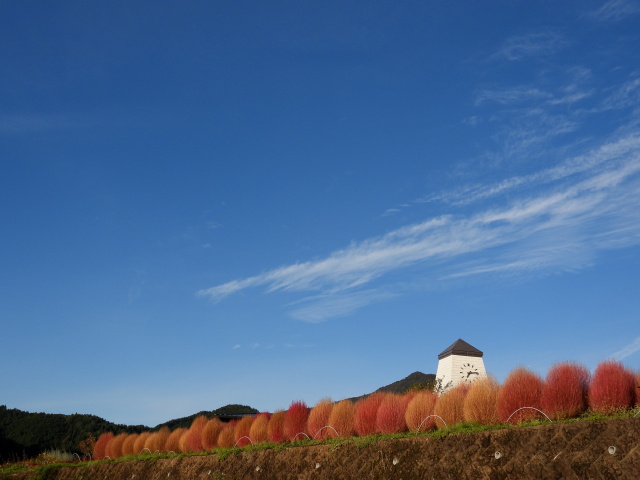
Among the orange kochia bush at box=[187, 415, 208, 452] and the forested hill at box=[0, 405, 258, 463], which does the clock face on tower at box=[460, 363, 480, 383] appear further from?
the forested hill at box=[0, 405, 258, 463]

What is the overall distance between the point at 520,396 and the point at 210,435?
1228 cm

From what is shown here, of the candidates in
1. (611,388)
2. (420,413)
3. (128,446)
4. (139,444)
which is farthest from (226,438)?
(611,388)

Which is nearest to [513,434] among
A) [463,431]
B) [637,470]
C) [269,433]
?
[463,431]

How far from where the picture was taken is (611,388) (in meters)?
10.8

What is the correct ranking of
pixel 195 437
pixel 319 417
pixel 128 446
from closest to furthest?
pixel 319 417 → pixel 195 437 → pixel 128 446

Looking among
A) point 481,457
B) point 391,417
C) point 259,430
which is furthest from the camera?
point 259,430

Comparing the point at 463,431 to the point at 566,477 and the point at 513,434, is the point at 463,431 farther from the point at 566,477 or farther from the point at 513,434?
the point at 566,477

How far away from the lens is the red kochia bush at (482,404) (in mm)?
11828

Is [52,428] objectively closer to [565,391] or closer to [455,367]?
[455,367]

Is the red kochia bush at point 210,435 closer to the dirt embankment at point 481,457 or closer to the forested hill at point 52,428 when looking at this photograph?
the dirt embankment at point 481,457

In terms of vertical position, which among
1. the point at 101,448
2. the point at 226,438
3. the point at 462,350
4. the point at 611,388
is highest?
the point at 462,350

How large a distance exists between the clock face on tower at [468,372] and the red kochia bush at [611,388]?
508 inches

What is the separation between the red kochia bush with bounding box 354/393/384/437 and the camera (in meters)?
14.5

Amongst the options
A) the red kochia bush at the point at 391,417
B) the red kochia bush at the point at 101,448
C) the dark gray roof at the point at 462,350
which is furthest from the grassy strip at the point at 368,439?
the dark gray roof at the point at 462,350
